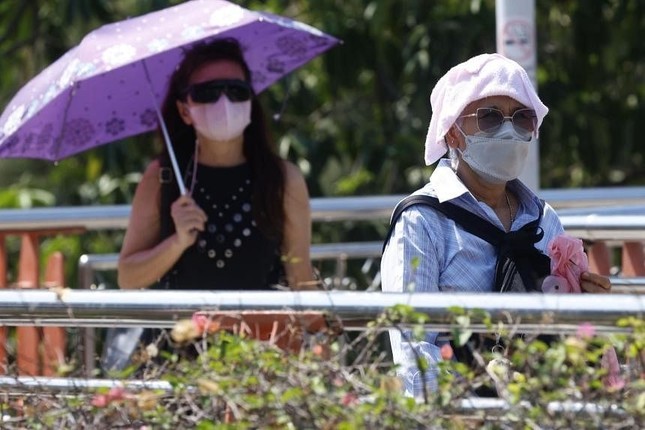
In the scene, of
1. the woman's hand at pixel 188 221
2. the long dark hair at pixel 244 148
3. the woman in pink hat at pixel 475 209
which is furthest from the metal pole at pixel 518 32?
the woman in pink hat at pixel 475 209

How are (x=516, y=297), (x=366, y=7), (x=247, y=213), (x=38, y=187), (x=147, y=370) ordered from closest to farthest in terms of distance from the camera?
(x=516, y=297)
(x=147, y=370)
(x=247, y=213)
(x=366, y=7)
(x=38, y=187)

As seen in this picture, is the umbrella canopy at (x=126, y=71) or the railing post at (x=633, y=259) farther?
the railing post at (x=633, y=259)

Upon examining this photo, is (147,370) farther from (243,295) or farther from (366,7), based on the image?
(366,7)

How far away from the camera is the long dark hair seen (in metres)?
4.69

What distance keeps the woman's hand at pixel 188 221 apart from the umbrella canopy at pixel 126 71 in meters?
0.48

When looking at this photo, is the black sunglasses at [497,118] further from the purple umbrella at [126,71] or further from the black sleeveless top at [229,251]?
the purple umbrella at [126,71]

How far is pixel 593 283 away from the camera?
3.40 meters

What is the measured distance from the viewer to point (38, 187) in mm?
10547

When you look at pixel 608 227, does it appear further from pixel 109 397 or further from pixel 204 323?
pixel 109 397

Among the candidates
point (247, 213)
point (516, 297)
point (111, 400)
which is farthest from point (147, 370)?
point (247, 213)

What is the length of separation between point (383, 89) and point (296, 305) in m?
8.39

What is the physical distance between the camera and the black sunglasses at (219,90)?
4730 mm

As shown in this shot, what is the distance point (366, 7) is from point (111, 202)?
1963 mm

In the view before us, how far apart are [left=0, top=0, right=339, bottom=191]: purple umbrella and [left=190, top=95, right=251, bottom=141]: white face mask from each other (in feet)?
0.68
